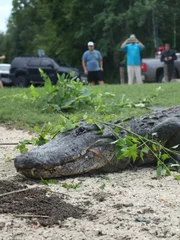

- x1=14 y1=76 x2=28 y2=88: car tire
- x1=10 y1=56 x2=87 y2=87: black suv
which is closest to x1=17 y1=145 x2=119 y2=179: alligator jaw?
x1=10 y1=56 x2=87 y2=87: black suv

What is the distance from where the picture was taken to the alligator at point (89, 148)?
4.96 meters

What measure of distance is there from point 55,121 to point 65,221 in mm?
4944

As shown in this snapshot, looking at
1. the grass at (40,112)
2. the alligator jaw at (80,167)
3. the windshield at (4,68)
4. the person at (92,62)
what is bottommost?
the windshield at (4,68)

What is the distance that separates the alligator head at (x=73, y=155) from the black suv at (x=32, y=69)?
68.7 feet

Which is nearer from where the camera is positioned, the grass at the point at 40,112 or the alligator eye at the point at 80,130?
the alligator eye at the point at 80,130

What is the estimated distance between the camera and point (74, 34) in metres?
36.2

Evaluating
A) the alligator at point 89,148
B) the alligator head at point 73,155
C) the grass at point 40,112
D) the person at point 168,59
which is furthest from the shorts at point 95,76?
the alligator head at point 73,155

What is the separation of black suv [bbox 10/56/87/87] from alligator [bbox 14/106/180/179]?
20658 mm

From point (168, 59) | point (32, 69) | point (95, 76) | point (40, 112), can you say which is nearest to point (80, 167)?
point (40, 112)

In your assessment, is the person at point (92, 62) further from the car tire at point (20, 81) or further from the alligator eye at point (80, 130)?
the car tire at point (20, 81)

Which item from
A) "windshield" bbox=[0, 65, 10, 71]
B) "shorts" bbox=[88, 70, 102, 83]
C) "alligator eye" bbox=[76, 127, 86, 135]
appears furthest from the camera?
"windshield" bbox=[0, 65, 10, 71]

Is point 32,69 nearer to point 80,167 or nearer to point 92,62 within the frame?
point 92,62

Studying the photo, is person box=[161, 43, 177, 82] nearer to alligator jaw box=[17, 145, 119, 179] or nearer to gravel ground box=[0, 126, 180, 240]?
alligator jaw box=[17, 145, 119, 179]

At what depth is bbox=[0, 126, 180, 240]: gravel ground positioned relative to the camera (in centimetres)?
375
